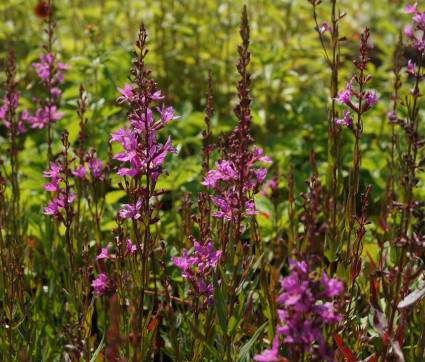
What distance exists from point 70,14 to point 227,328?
5.50m

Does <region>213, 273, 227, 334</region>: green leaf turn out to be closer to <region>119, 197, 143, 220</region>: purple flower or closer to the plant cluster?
the plant cluster

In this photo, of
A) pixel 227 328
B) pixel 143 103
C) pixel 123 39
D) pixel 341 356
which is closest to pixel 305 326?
pixel 227 328

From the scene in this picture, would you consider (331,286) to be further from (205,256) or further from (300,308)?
(205,256)

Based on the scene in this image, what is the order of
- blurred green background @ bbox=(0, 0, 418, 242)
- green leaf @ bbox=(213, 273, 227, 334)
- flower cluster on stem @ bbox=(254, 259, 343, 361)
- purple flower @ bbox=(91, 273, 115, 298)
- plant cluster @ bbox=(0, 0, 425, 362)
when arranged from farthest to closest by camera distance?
blurred green background @ bbox=(0, 0, 418, 242), purple flower @ bbox=(91, 273, 115, 298), green leaf @ bbox=(213, 273, 227, 334), plant cluster @ bbox=(0, 0, 425, 362), flower cluster on stem @ bbox=(254, 259, 343, 361)

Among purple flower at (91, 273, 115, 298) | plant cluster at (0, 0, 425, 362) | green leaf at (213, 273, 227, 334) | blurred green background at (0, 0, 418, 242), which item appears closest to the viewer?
plant cluster at (0, 0, 425, 362)

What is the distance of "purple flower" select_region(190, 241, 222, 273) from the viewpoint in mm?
1766

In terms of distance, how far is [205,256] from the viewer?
1.82 metres

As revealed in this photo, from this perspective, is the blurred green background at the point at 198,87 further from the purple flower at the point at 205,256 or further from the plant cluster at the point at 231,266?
the purple flower at the point at 205,256

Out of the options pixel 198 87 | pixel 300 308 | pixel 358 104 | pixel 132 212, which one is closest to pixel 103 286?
pixel 132 212

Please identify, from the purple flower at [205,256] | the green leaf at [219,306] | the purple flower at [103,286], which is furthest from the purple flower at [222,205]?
the purple flower at [103,286]

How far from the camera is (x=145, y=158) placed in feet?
5.58

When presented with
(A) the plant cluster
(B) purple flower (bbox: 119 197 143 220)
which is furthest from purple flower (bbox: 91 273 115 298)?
(B) purple flower (bbox: 119 197 143 220)

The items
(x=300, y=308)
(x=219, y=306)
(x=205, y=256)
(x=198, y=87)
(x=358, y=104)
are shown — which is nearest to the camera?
(x=300, y=308)

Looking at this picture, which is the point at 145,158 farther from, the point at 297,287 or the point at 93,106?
the point at 93,106
